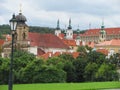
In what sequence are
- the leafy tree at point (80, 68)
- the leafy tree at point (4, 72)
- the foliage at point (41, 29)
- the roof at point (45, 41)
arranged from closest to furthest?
the leafy tree at point (4, 72)
the leafy tree at point (80, 68)
the roof at point (45, 41)
the foliage at point (41, 29)

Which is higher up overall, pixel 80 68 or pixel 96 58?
pixel 96 58

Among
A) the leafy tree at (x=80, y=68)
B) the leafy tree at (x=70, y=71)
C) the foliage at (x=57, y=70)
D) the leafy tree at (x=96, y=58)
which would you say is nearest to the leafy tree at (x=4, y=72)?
the foliage at (x=57, y=70)

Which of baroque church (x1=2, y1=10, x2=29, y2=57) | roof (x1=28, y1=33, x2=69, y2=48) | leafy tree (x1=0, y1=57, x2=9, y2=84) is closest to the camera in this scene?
leafy tree (x1=0, y1=57, x2=9, y2=84)

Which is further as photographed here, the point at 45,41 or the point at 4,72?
the point at 45,41

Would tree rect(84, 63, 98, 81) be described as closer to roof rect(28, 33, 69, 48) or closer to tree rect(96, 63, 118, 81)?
tree rect(96, 63, 118, 81)

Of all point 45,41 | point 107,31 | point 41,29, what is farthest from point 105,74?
point 41,29

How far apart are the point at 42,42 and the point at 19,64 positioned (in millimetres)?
53980

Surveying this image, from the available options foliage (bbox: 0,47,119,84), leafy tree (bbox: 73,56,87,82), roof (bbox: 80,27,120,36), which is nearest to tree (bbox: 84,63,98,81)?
foliage (bbox: 0,47,119,84)

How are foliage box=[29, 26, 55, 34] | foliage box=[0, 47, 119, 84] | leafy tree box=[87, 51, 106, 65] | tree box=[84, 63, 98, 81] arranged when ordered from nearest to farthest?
1. foliage box=[0, 47, 119, 84]
2. tree box=[84, 63, 98, 81]
3. leafy tree box=[87, 51, 106, 65]
4. foliage box=[29, 26, 55, 34]

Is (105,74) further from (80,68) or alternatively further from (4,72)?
(4,72)

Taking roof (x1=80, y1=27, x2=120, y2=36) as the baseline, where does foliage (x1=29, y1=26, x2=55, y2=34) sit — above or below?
above

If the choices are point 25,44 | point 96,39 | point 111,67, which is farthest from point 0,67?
point 96,39

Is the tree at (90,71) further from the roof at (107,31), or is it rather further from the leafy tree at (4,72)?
the roof at (107,31)

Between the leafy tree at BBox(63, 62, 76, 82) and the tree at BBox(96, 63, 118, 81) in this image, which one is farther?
the leafy tree at BBox(63, 62, 76, 82)
